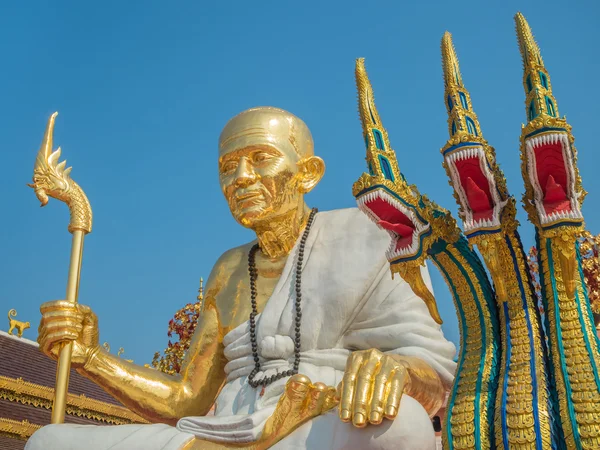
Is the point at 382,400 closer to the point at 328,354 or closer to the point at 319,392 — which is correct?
the point at 319,392

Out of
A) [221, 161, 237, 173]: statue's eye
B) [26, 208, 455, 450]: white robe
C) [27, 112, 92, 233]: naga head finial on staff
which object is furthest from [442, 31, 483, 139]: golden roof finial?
[27, 112, 92, 233]: naga head finial on staff

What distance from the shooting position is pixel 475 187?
280 cm

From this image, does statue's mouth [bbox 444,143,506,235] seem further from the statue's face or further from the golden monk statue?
the statue's face

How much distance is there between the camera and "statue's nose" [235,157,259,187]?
14.6 feet

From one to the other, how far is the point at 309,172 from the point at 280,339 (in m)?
1.20

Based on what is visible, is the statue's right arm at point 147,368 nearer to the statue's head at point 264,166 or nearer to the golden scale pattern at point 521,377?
the statue's head at point 264,166

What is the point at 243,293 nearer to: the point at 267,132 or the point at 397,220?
the point at 267,132

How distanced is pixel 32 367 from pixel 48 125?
315 inches

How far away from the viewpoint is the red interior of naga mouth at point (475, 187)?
9.13 ft

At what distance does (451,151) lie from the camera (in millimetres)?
2766

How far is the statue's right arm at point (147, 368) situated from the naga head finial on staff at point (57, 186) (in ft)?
2.06

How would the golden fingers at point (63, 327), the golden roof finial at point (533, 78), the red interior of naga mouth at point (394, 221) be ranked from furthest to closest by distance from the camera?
1. the golden fingers at point (63, 327)
2. the red interior of naga mouth at point (394, 221)
3. the golden roof finial at point (533, 78)

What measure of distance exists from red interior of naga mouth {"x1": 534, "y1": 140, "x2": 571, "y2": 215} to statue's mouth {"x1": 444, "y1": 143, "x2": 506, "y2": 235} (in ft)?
0.58

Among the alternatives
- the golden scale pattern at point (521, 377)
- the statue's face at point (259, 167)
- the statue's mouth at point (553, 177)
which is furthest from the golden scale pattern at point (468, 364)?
the statue's face at point (259, 167)
